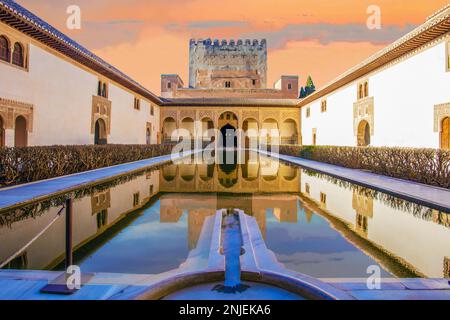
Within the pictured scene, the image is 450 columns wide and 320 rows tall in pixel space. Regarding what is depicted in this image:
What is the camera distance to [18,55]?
380 inches

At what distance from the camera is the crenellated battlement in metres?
41.1

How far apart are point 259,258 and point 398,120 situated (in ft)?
36.2

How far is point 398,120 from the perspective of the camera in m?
11.8

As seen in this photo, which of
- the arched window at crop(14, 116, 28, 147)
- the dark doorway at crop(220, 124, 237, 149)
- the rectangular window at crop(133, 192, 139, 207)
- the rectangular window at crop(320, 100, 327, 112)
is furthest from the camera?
the dark doorway at crop(220, 124, 237, 149)

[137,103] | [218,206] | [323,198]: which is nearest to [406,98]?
[323,198]

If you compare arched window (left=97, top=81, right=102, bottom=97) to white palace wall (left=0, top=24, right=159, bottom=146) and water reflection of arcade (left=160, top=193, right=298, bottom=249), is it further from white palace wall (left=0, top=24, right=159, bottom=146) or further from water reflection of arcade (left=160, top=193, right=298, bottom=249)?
water reflection of arcade (left=160, top=193, right=298, bottom=249)

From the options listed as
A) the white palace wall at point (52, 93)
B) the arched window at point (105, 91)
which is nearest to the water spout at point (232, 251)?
the white palace wall at point (52, 93)

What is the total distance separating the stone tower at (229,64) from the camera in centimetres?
3934

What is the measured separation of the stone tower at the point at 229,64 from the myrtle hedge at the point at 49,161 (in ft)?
91.5

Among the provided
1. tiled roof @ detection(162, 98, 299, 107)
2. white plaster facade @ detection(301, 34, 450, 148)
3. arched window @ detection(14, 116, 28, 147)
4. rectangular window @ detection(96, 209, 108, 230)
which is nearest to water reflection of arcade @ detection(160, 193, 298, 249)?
rectangular window @ detection(96, 209, 108, 230)

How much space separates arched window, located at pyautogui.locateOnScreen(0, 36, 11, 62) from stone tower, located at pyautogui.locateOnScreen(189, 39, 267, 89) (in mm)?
30853

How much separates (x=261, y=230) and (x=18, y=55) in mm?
9546
